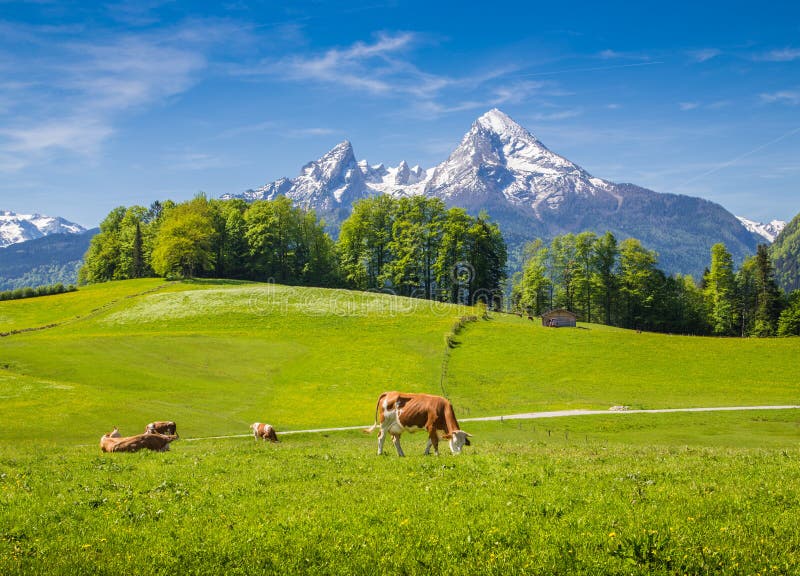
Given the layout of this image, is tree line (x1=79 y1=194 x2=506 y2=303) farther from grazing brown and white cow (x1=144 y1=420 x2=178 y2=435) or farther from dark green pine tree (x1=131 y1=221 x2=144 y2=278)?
grazing brown and white cow (x1=144 y1=420 x2=178 y2=435)

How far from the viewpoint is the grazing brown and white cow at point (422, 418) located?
804 inches

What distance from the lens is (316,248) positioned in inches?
5167

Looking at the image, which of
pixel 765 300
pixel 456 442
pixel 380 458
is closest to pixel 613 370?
pixel 456 442

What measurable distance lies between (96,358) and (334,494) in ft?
179

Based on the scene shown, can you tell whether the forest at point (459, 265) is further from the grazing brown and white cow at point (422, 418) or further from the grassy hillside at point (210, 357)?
the grazing brown and white cow at point (422, 418)

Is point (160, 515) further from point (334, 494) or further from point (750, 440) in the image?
point (750, 440)

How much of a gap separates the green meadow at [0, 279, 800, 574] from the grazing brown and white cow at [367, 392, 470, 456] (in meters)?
1.90

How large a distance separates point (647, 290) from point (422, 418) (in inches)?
4135

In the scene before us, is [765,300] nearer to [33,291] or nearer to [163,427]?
[163,427]

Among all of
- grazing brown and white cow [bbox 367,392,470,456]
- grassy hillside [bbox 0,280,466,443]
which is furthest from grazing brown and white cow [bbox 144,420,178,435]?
grazing brown and white cow [bbox 367,392,470,456]

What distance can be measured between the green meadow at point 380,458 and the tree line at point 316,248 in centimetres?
2946

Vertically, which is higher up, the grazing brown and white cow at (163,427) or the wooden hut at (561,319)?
the wooden hut at (561,319)

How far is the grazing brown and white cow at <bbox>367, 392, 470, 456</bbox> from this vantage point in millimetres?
20422

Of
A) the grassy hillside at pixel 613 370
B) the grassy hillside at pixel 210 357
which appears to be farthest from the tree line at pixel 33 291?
the grassy hillside at pixel 613 370
